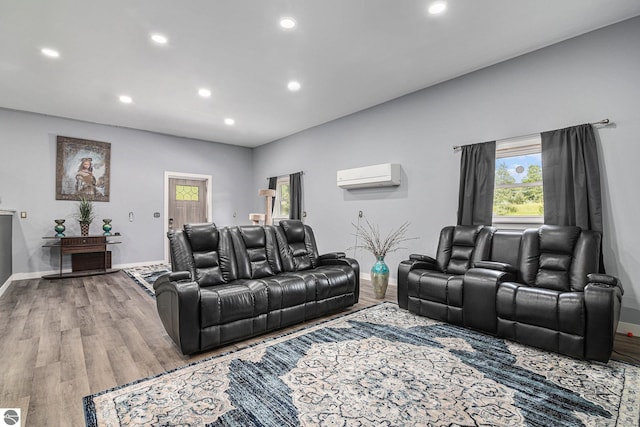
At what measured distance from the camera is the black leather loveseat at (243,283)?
2627 millimetres

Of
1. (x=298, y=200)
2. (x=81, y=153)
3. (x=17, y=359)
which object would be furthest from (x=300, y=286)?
(x=81, y=153)

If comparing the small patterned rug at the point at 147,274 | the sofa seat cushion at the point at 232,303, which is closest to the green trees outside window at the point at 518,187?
the sofa seat cushion at the point at 232,303

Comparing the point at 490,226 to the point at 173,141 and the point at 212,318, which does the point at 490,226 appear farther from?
the point at 173,141

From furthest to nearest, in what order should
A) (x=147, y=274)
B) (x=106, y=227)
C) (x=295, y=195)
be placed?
(x=295, y=195) < (x=106, y=227) < (x=147, y=274)

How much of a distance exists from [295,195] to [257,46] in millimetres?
3860

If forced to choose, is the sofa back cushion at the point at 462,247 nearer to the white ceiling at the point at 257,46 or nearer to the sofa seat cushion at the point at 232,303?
the white ceiling at the point at 257,46

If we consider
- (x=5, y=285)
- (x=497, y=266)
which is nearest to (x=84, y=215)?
(x=5, y=285)

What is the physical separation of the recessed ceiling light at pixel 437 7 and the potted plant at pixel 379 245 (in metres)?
2.89

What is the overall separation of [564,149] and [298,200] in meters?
4.83

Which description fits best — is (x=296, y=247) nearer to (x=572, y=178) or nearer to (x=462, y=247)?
(x=462, y=247)

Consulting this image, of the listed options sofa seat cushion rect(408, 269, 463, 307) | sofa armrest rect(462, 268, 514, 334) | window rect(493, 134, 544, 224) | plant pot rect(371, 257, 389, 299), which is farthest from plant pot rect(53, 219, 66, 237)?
window rect(493, 134, 544, 224)

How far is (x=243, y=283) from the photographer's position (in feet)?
10.3

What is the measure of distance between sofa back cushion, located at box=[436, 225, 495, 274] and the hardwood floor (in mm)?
961

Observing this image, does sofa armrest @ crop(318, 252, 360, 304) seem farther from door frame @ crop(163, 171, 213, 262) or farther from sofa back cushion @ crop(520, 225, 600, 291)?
door frame @ crop(163, 171, 213, 262)
